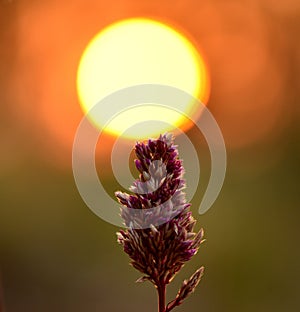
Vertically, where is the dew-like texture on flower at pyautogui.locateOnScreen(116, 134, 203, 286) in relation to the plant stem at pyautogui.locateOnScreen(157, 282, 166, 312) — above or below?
above

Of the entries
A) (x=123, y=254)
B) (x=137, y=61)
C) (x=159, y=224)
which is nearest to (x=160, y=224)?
(x=159, y=224)

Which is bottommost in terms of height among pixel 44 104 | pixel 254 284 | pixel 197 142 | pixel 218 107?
pixel 254 284

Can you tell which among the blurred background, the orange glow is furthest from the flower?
the orange glow

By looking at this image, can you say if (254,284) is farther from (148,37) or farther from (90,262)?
(148,37)

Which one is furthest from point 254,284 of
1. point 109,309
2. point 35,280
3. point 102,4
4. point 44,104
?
point 102,4

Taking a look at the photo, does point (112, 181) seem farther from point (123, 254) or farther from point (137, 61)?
point (137, 61)

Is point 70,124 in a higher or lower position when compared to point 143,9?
lower

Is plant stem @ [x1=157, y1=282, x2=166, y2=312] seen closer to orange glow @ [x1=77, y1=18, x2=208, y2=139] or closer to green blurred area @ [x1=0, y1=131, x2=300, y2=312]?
green blurred area @ [x1=0, y1=131, x2=300, y2=312]

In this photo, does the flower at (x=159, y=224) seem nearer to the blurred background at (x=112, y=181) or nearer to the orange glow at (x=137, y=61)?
the blurred background at (x=112, y=181)
